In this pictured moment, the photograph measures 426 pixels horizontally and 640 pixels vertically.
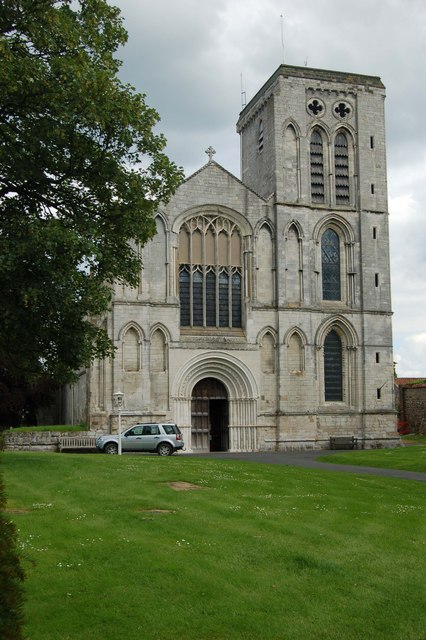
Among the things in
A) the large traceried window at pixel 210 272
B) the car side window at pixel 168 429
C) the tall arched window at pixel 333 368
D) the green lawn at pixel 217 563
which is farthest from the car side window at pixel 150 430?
the green lawn at pixel 217 563

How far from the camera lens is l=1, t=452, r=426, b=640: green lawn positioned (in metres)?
7.71

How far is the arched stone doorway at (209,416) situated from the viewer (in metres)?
38.8

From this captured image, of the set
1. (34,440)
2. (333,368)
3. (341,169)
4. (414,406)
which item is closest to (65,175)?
(34,440)

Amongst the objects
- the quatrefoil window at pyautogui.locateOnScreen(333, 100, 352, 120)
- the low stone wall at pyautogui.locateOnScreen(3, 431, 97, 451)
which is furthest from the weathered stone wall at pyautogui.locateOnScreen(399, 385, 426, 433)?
the low stone wall at pyautogui.locateOnScreen(3, 431, 97, 451)

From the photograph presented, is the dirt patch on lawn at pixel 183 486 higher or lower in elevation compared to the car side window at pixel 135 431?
lower

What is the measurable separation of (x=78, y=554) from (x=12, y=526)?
4.40 metres

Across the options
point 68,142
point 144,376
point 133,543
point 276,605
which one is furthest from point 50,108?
point 144,376

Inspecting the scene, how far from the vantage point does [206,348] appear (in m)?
38.2

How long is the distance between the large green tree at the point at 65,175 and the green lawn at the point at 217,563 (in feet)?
10.8

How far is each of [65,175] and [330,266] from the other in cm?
2909

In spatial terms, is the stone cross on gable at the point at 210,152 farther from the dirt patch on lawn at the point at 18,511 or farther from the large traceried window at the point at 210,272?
the dirt patch on lawn at the point at 18,511

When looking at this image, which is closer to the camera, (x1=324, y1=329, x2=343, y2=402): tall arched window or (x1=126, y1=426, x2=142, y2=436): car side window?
(x1=126, y1=426, x2=142, y2=436): car side window

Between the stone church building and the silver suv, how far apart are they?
3.01 m

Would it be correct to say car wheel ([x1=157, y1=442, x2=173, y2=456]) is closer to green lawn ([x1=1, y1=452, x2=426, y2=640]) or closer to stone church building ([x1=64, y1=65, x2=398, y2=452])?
stone church building ([x1=64, y1=65, x2=398, y2=452])
